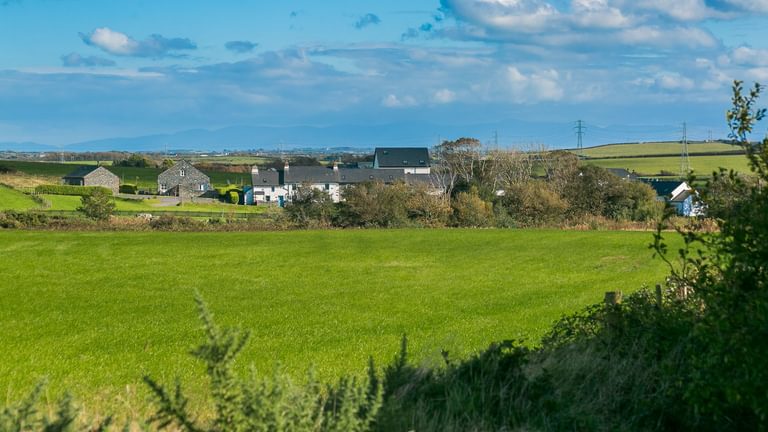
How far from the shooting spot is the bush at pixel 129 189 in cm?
9788

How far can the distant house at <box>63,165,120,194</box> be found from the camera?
317 ft

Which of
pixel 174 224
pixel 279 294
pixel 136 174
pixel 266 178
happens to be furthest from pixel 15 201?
pixel 136 174

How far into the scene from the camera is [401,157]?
367 ft

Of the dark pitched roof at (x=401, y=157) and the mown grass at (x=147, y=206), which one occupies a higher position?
the dark pitched roof at (x=401, y=157)

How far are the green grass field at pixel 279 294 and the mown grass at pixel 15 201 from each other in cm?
2252

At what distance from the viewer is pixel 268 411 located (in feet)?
12.8

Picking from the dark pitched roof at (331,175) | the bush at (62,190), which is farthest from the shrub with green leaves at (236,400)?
the dark pitched roof at (331,175)

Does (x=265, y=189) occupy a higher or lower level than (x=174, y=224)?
higher

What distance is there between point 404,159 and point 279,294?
90160 millimetres

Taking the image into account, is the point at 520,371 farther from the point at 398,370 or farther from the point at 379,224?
the point at 379,224

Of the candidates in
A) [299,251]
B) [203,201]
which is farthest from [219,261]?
[203,201]

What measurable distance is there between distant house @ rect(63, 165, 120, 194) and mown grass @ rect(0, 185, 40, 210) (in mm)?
26152

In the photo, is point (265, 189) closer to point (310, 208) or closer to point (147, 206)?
point (147, 206)

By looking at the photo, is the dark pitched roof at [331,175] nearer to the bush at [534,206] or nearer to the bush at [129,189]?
the bush at [129,189]
